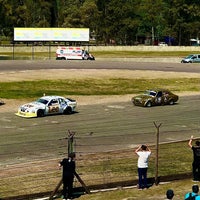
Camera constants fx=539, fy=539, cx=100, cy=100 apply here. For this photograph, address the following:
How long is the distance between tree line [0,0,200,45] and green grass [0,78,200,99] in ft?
254

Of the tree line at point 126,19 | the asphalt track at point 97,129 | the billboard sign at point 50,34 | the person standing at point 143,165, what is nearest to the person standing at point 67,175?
the person standing at point 143,165

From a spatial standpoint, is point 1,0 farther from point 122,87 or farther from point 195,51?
point 122,87

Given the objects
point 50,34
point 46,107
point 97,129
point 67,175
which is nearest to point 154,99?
point 46,107

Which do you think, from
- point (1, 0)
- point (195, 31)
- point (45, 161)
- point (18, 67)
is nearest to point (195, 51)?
point (195, 31)

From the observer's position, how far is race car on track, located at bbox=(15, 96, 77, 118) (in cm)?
3344

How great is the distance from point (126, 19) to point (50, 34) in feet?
140

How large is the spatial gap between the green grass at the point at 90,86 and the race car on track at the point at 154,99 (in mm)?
7846

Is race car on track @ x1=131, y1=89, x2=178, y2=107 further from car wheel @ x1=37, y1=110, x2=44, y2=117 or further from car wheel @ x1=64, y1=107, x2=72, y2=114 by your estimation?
car wheel @ x1=37, y1=110, x2=44, y2=117

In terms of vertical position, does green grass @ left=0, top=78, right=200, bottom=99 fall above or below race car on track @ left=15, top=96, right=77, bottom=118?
below

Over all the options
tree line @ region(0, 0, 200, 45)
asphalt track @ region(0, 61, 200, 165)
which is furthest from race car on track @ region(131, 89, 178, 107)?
tree line @ region(0, 0, 200, 45)

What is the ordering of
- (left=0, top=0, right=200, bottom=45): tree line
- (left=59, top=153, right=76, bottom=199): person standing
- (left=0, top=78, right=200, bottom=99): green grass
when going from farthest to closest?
1. (left=0, top=0, right=200, bottom=45): tree line
2. (left=0, top=78, right=200, bottom=99): green grass
3. (left=59, top=153, right=76, bottom=199): person standing

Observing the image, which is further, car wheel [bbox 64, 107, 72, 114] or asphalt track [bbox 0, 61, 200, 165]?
car wheel [bbox 64, 107, 72, 114]

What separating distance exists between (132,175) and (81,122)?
44.7 ft

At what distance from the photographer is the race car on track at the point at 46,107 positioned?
33438mm
